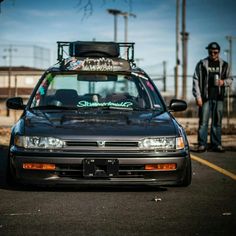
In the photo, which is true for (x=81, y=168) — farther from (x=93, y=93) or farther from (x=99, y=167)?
(x=93, y=93)

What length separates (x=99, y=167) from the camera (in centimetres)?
496

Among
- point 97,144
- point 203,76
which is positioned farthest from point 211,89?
point 97,144

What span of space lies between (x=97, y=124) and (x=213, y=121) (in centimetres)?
452

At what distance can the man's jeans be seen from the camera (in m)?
9.24

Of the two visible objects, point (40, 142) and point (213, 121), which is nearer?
point (40, 142)

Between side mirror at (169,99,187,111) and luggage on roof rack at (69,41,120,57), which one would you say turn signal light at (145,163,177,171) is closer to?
side mirror at (169,99,187,111)

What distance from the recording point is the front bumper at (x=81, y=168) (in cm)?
493

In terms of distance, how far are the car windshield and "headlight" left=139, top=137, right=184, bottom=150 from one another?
1.05 metres

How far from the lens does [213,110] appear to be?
9.34 meters

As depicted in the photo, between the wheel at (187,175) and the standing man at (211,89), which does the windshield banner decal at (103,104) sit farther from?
the standing man at (211,89)

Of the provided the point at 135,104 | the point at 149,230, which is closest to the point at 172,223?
the point at 149,230

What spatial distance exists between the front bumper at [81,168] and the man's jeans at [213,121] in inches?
166

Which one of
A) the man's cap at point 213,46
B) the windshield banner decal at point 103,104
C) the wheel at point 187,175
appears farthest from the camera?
the man's cap at point 213,46

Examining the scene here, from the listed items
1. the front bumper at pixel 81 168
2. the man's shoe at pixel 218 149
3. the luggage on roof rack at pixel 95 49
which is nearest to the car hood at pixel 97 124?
the front bumper at pixel 81 168
